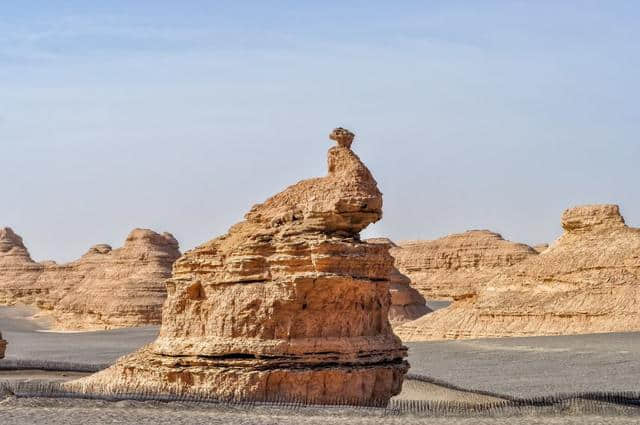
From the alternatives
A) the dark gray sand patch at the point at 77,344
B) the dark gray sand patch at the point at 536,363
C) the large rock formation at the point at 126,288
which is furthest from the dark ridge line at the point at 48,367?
the large rock formation at the point at 126,288

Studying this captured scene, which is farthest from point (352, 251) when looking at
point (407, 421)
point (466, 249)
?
point (466, 249)

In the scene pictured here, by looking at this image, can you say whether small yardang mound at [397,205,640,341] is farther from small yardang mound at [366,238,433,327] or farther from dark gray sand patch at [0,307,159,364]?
dark gray sand patch at [0,307,159,364]

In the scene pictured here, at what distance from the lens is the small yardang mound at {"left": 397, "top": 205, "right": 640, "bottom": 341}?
3388 cm

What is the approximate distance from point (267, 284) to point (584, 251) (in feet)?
76.8

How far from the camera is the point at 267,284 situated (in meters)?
14.4

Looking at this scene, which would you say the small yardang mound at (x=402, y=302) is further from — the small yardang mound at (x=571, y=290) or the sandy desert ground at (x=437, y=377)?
the sandy desert ground at (x=437, y=377)

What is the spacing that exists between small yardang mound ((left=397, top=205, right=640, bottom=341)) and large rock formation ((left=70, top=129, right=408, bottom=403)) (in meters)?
19.9

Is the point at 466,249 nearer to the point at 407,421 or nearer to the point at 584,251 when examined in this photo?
the point at 584,251

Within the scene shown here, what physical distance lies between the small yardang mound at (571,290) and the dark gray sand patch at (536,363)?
128 centimetres

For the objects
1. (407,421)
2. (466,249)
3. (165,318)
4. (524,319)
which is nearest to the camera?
(407,421)

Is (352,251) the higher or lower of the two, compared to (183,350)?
higher

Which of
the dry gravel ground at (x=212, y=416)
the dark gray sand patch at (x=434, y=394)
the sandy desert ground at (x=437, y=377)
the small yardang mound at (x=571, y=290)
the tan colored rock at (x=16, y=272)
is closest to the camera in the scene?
the dry gravel ground at (x=212, y=416)

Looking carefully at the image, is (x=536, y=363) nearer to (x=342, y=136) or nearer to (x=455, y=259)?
(x=342, y=136)

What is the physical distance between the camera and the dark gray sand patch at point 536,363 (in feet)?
76.7
